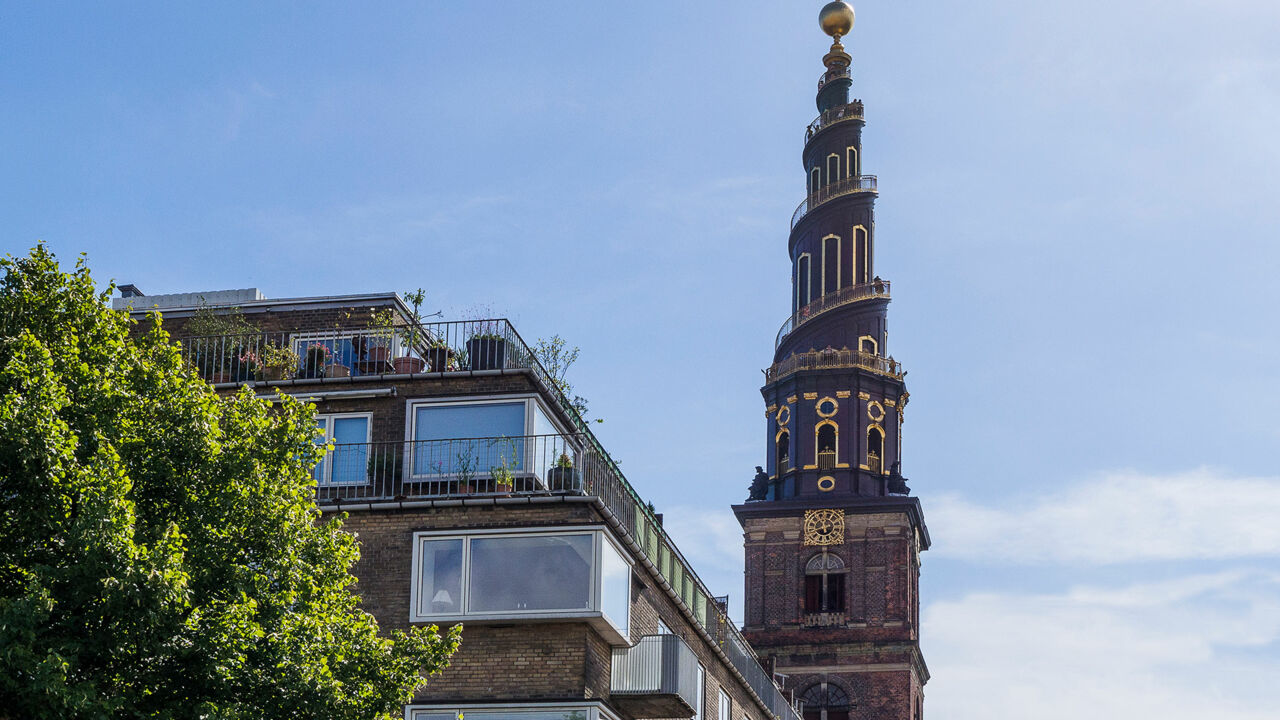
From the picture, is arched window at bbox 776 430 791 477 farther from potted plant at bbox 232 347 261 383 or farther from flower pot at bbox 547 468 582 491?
flower pot at bbox 547 468 582 491

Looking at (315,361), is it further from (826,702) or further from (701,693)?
(826,702)

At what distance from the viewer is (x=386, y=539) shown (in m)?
32.7

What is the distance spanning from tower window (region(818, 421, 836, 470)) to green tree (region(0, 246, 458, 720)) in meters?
63.7

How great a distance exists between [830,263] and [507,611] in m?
61.2

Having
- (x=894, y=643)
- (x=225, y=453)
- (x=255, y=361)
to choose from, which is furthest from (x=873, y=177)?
(x=225, y=453)

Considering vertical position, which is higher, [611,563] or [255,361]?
[255,361]

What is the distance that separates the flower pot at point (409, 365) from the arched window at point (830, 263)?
57094mm

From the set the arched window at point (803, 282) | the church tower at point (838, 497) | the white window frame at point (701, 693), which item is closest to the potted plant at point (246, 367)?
the white window frame at point (701, 693)

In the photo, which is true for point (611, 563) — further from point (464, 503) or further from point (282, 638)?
point (282, 638)

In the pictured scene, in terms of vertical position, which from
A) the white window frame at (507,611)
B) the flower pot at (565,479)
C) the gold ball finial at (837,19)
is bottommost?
the white window frame at (507,611)

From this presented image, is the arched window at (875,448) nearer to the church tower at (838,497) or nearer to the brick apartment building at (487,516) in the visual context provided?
the church tower at (838,497)

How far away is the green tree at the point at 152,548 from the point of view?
22578mm

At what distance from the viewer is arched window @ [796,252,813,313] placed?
9138 centimetres

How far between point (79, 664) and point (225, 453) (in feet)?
10.5
